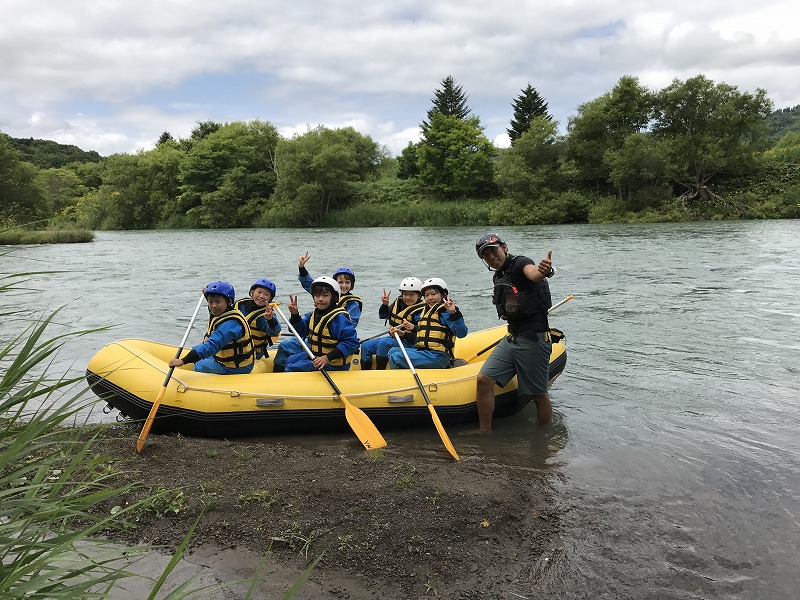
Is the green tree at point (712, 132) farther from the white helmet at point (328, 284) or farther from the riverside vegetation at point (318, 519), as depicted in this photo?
the riverside vegetation at point (318, 519)

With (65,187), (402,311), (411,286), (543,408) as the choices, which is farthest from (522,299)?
(65,187)

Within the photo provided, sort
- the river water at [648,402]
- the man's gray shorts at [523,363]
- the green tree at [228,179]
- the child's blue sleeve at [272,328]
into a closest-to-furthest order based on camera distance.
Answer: the river water at [648,402], the man's gray shorts at [523,363], the child's blue sleeve at [272,328], the green tree at [228,179]

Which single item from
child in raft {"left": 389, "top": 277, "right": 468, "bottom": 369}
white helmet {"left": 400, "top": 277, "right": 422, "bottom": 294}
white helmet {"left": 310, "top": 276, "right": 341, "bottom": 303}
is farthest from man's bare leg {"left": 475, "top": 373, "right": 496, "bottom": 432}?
white helmet {"left": 310, "top": 276, "right": 341, "bottom": 303}

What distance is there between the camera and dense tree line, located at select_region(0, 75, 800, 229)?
103ft

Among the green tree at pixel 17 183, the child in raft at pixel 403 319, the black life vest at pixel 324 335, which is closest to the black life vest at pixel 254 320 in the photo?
the black life vest at pixel 324 335

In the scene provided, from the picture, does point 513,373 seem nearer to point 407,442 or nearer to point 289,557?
point 407,442

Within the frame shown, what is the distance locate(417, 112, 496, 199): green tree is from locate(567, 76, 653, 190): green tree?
21.1 ft

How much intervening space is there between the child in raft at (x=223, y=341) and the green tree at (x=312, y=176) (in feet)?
114

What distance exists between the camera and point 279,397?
15.8 feet

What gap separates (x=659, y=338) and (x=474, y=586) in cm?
620

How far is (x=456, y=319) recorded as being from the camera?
525cm

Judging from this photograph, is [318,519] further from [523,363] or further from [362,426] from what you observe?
[523,363]

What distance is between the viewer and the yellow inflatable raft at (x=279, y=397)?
15.6 feet

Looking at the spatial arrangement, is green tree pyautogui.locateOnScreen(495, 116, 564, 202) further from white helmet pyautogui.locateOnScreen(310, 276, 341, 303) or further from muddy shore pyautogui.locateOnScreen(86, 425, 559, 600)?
muddy shore pyautogui.locateOnScreen(86, 425, 559, 600)
